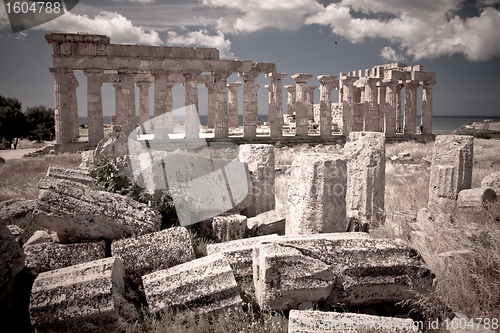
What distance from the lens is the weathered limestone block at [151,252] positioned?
4.35 metres

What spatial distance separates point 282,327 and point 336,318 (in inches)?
23.0

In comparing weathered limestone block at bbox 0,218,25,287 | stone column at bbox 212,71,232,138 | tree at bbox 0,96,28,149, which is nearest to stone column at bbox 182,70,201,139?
stone column at bbox 212,71,232,138

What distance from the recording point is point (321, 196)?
17.5ft

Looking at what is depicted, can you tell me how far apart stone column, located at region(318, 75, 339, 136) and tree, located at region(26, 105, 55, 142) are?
2724 centimetres

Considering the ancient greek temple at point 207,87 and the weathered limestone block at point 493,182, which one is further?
the ancient greek temple at point 207,87

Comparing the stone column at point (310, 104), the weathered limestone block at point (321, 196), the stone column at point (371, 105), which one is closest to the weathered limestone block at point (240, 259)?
the weathered limestone block at point (321, 196)

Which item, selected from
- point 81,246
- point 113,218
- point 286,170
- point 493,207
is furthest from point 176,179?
point 286,170

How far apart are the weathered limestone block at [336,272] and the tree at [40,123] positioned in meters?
36.6

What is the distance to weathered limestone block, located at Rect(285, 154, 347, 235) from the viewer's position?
210 inches

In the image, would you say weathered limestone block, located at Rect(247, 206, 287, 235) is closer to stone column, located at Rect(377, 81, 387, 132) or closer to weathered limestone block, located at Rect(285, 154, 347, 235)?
weathered limestone block, located at Rect(285, 154, 347, 235)

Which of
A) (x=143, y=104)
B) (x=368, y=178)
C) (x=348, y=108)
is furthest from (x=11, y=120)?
(x=368, y=178)

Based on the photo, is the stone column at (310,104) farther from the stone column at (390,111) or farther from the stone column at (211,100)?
the stone column at (211,100)

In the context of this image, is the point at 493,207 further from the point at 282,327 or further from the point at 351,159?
the point at 282,327

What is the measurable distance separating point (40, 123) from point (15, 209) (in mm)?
32869
